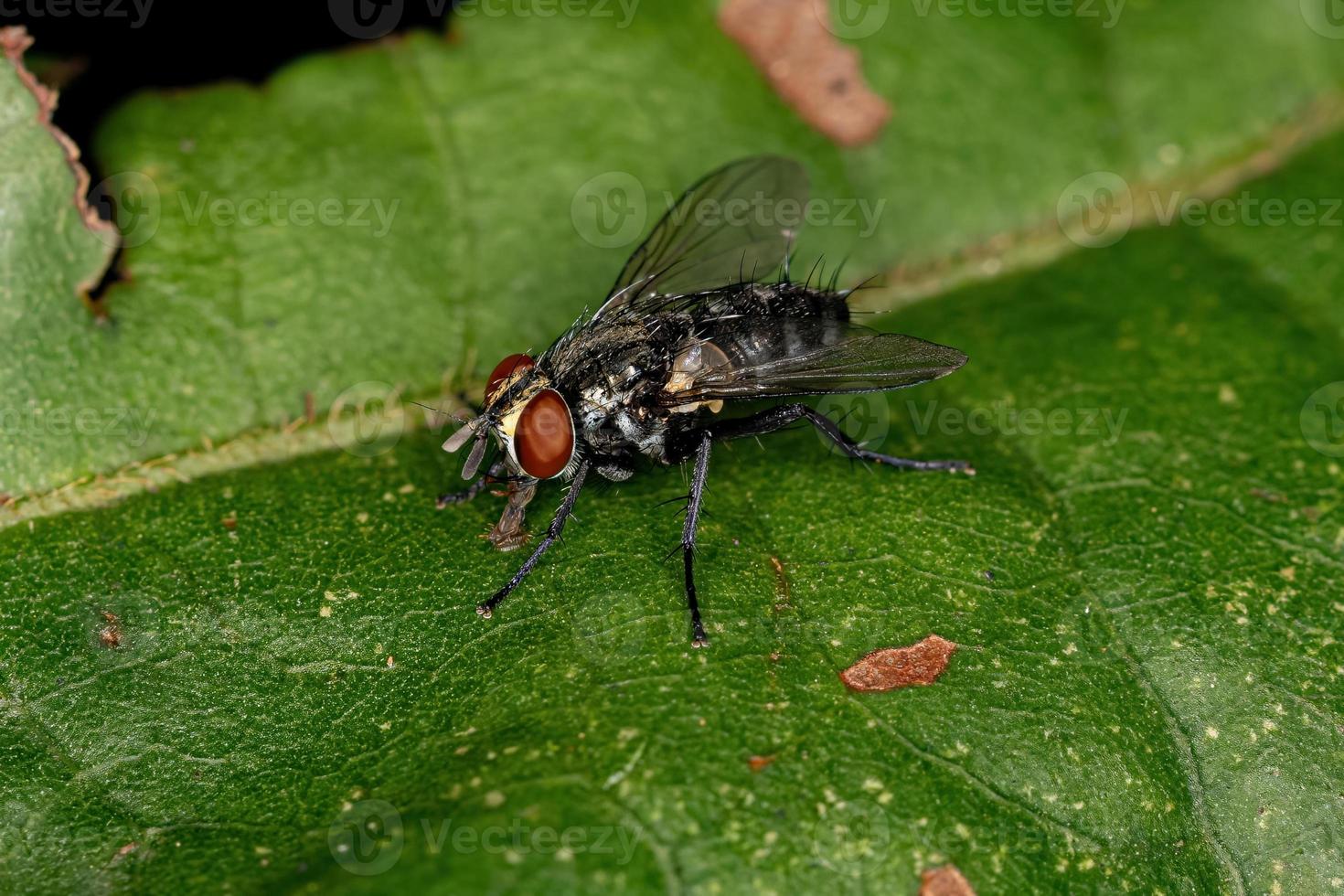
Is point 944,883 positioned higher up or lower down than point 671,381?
lower down

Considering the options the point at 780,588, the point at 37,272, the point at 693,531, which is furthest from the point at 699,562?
the point at 37,272

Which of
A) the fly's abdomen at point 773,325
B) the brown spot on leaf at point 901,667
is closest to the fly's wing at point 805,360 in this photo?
the fly's abdomen at point 773,325

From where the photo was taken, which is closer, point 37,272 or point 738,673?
point 738,673

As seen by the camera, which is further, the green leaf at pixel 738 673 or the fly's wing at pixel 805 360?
the fly's wing at pixel 805 360

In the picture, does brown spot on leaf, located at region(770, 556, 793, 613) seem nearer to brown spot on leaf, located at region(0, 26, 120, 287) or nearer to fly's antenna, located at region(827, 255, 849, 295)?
fly's antenna, located at region(827, 255, 849, 295)

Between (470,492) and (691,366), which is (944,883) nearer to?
(691,366)

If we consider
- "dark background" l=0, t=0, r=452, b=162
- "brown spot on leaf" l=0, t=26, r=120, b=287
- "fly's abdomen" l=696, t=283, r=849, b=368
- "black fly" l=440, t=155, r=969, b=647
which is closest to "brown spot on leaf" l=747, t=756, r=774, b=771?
"black fly" l=440, t=155, r=969, b=647

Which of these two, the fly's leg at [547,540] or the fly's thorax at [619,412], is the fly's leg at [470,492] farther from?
the fly's thorax at [619,412]
